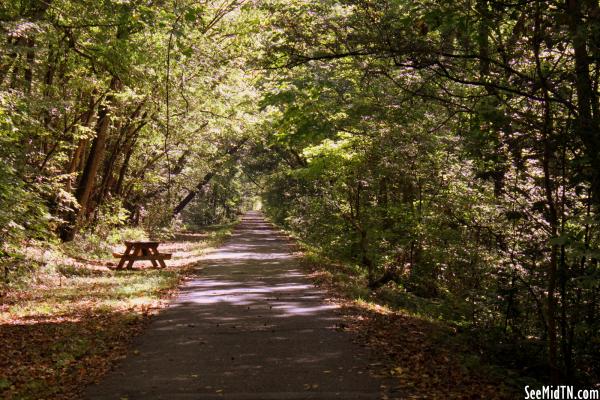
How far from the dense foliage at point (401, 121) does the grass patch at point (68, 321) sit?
5.02 feet

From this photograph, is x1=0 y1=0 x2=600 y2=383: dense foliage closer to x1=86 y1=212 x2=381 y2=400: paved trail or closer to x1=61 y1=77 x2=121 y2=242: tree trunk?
x1=61 y1=77 x2=121 y2=242: tree trunk

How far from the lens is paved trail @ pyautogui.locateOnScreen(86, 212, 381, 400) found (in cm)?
588

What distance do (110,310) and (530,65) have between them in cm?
869

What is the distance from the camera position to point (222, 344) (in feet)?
25.8

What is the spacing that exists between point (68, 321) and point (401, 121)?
7.95 meters

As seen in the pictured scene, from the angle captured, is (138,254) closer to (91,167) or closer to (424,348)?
(91,167)

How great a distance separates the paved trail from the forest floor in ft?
0.12

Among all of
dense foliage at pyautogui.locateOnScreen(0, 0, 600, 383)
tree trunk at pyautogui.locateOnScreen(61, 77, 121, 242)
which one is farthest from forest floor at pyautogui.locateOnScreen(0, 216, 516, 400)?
tree trunk at pyautogui.locateOnScreen(61, 77, 121, 242)

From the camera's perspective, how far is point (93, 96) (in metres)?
17.9

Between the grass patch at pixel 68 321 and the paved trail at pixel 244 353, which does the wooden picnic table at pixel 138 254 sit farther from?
the paved trail at pixel 244 353

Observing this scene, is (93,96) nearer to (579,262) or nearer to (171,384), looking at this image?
(171,384)

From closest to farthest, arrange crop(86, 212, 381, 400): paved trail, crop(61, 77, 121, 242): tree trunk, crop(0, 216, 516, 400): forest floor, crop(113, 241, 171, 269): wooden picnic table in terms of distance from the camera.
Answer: crop(86, 212, 381, 400): paved trail < crop(0, 216, 516, 400): forest floor < crop(113, 241, 171, 269): wooden picnic table < crop(61, 77, 121, 242): tree trunk

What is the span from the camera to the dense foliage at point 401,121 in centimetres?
596

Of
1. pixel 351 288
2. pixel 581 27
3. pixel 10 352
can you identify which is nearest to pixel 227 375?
pixel 10 352
